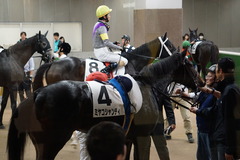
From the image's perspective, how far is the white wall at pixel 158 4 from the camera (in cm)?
934

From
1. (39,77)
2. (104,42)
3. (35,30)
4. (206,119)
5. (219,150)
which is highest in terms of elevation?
(35,30)

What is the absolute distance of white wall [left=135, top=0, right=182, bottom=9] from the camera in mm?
9336

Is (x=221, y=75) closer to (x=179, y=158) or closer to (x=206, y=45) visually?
(x=179, y=158)

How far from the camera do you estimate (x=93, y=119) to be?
404cm

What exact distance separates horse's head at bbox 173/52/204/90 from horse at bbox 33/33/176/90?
5.89 ft

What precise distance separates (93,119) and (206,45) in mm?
6992

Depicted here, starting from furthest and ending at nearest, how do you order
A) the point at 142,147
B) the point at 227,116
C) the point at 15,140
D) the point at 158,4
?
the point at 158,4
the point at 142,147
the point at 15,140
the point at 227,116

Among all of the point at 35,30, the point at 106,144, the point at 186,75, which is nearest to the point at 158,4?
the point at 35,30

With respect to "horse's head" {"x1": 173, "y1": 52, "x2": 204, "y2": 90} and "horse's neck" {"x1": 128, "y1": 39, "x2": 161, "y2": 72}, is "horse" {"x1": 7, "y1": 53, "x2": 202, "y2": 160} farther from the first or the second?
"horse's neck" {"x1": 128, "y1": 39, "x2": 161, "y2": 72}

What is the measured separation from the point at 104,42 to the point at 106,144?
4604 millimetres

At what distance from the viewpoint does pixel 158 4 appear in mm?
9344

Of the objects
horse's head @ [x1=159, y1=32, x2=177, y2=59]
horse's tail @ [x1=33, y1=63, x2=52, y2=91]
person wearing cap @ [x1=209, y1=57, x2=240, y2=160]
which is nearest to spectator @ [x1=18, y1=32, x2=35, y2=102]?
horse's tail @ [x1=33, y1=63, x2=52, y2=91]

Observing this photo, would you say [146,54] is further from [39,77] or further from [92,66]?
[39,77]

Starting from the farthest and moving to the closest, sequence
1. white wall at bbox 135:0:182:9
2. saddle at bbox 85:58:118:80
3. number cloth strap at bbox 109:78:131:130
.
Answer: white wall at bbox 135:0:182:9 < saddle at bbox 85:58:118:80 < number cloth strap at bbox 109:78:131:130
